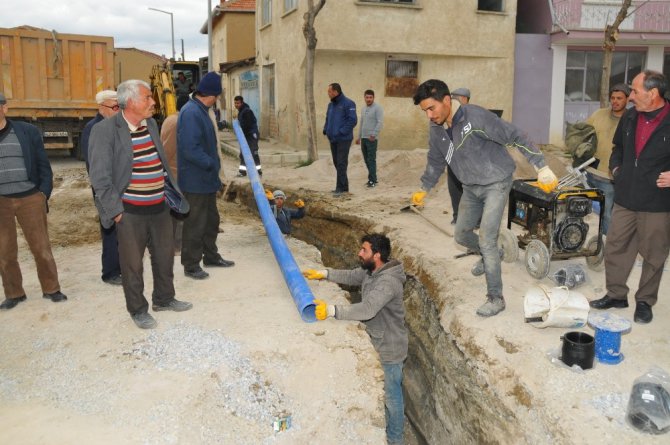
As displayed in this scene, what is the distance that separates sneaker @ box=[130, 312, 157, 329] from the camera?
481 centimetres

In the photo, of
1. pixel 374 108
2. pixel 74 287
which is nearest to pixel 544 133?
pixel 374 108

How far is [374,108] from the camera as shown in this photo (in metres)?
11.0

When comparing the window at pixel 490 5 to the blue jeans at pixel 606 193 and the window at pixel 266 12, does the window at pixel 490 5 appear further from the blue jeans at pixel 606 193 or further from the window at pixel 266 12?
Result: the blue jeans at pixel 606 193

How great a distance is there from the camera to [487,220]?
4820mm

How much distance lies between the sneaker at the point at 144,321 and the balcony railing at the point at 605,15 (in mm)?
17309

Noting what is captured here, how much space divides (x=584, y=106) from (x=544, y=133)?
163 cm

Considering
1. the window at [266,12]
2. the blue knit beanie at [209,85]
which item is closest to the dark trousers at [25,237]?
the blue knit beanie at [209,85]

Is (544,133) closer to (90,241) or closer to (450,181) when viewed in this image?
(450,181)

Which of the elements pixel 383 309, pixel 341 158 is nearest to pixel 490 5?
pixel 341 158

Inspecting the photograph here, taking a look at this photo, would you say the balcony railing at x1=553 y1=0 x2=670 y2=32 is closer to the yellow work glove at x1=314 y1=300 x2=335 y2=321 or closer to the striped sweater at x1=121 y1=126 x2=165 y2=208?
the yellow work glove at x1=314 y1=300 x2=335 y2=321

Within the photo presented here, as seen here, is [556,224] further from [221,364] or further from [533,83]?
[533,83]

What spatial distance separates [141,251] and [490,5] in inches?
664

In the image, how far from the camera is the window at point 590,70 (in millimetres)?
19281

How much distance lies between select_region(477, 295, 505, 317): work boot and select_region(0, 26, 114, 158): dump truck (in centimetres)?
1276
